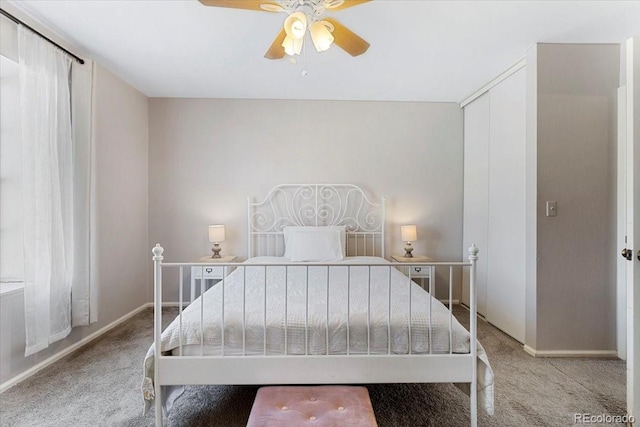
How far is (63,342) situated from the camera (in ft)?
7.93

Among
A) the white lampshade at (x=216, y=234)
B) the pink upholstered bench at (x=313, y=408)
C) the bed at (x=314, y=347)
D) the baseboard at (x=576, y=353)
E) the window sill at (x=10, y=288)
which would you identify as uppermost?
the white lampshade at (x=216, y=234)

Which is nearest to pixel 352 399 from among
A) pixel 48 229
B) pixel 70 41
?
pixel 48 229

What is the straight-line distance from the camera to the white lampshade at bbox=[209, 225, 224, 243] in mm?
3355

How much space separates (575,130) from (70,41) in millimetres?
4115

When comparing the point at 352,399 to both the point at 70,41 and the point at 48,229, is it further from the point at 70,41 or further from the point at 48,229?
the point at 70,41

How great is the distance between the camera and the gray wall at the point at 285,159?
143 inches

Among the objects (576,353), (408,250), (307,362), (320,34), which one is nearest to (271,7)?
(320,34)

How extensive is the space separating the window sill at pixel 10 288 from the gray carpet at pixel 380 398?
61 cm

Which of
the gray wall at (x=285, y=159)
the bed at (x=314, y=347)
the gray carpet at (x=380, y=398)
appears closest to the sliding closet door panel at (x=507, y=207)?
the gray carpet at (x=380, y=398)

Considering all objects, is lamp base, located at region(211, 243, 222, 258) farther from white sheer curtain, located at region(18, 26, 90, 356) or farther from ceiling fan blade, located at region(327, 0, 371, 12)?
ceiling fan blade, located at region(327, 0, 371, 12)

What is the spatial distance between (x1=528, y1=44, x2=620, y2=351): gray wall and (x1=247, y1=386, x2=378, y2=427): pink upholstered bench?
6.30ft

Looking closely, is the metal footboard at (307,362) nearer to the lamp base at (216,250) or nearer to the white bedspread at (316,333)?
A: the white bedspread at (316,333)

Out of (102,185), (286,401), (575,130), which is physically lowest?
(286,401)

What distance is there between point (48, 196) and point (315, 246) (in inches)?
88.0
